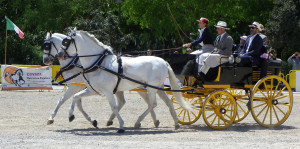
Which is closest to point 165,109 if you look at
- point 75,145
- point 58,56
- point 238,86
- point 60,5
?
point 238,86

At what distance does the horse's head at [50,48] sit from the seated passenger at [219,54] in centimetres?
304

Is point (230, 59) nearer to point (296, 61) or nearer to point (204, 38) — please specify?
point (204, 38)

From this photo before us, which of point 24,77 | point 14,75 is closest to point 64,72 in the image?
point 24,77

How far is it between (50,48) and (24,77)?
12.4 meters

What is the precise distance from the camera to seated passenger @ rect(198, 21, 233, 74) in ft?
39.3

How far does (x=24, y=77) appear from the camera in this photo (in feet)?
78.8

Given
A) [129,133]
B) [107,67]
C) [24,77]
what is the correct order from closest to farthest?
1. [129,133]
2. [107,67]
3. [24,77]

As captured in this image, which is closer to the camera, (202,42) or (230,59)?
(230,59)

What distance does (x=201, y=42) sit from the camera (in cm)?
1254

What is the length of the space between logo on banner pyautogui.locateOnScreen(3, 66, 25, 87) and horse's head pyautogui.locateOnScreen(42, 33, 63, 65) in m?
12.2

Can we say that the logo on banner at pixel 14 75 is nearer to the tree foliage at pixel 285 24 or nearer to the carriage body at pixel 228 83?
the carriage body at pixel 228 83

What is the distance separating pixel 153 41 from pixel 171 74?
1172 inches

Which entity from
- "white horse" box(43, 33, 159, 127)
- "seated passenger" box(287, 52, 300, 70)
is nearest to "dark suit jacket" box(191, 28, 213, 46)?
"white horse" box(43, 33, 159, 127)

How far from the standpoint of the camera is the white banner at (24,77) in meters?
24.0
